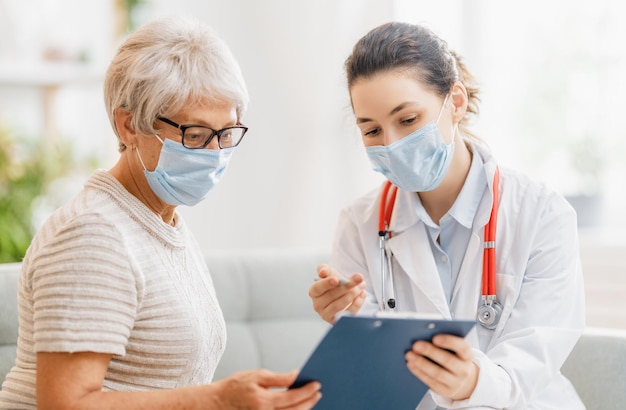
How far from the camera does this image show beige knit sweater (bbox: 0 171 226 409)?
140cm

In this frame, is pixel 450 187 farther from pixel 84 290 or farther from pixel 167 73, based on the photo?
pixel 84 290

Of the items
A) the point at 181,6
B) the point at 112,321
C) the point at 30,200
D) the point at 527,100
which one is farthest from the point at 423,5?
the point at 112,321

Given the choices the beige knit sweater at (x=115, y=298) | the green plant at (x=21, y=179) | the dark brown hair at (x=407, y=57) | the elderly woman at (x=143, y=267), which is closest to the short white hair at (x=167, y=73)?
the elderly woman at (x=143, y=267)

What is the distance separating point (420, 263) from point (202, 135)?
1.98ft

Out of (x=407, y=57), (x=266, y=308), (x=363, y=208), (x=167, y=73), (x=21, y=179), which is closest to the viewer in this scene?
(x=167, y=73)

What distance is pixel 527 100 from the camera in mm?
3525

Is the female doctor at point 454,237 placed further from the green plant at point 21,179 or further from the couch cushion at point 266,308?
the green plant at point 21,179

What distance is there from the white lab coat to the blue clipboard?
0.62ft

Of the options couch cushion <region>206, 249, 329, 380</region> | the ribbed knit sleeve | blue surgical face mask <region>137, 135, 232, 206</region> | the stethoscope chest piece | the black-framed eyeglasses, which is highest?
the black-framed eyeglasses

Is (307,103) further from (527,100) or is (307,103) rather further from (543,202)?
(543,202)

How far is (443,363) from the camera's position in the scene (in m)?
1.42

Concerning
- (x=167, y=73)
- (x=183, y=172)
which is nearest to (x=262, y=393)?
(x=183, y=172)

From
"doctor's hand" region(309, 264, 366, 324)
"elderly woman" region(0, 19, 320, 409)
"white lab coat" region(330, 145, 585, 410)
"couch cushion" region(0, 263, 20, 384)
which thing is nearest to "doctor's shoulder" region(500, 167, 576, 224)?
"white lab coat" region(330, 145, 585, 410)

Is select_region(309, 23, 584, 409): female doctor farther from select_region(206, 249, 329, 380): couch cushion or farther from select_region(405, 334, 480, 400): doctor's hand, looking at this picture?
select_region(206, 249, 329, 380): couch cushion
